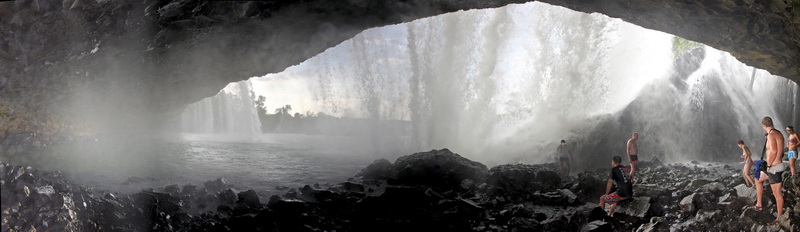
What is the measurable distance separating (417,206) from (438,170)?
13.6ft

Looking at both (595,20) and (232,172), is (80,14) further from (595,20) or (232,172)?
(595,20)

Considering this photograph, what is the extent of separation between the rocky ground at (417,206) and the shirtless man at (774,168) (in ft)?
0.68

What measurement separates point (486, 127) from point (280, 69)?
12563 mm

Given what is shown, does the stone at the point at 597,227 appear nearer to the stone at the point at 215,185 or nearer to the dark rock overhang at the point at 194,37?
the dark rock overhang at the point at 194,37

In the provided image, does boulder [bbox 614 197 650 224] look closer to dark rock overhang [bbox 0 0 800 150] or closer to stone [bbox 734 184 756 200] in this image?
stone [bbox 734 184 756 200]

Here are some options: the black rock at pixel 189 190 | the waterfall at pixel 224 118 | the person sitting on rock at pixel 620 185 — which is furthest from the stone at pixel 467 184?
the waterfall at pixel 224 118

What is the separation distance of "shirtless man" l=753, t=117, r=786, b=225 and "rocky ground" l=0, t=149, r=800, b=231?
0.21m

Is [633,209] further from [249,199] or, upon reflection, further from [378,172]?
[378,172]

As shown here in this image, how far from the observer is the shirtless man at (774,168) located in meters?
6.69

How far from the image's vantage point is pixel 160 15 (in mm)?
9328

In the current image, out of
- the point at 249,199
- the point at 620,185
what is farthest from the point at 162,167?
the point at 620,185

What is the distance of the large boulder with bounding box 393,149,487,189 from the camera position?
14.2 m

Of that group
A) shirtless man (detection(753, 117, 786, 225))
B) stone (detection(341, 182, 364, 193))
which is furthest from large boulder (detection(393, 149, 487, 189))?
shirtless man (detection(753, 117, 786, 225))

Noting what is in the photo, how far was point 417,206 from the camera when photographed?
10578mm
